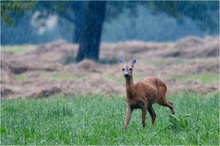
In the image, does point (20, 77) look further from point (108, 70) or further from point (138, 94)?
point (138, 94)

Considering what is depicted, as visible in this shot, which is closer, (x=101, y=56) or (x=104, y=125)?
(x=104, y=125)

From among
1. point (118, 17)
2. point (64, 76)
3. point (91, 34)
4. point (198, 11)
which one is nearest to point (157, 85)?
point (64, 76)

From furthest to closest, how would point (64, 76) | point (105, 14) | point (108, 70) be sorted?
point (105, 14), point (108, 70), point (64, 76)

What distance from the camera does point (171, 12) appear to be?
24.1 meters

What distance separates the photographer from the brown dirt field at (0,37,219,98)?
59.3ft

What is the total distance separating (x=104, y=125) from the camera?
10.0m

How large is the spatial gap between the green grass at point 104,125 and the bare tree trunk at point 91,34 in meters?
12.7

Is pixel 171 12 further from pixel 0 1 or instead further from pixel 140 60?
pixel 0 1

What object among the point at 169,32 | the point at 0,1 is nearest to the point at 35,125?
the point at 0,1

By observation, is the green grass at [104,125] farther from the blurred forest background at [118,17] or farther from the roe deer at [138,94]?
the blurred forest background at [118,17]

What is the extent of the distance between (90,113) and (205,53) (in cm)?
1522

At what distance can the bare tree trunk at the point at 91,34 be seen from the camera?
2577cm

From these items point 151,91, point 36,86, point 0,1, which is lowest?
point 36,86

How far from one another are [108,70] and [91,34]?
3843mm
